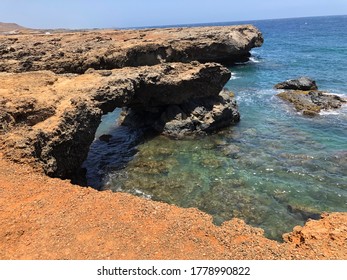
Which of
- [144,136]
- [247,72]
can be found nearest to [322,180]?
[144,136]

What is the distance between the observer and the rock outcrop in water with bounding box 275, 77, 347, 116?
3209cm

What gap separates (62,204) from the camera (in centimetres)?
1120

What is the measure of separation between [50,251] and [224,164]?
46.4 ft

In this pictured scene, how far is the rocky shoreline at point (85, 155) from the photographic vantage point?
945 cm

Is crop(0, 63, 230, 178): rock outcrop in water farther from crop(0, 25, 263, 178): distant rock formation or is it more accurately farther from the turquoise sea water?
the turquoise sea water

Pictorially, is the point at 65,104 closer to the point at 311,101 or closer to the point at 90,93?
the point at 90,93

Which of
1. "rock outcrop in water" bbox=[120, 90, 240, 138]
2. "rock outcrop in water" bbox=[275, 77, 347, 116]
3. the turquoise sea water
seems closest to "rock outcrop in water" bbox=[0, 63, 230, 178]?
Result: "rock outcrop in water" bbox=[120, 90, 240, 138]

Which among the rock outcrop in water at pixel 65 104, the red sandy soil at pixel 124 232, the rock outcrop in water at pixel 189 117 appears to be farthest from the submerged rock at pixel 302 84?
the red sandy soil at pixel 124 232

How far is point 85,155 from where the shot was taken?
63.2ft

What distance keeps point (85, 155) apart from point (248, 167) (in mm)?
10539

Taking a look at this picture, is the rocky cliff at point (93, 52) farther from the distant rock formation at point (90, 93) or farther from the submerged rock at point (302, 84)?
the submerged rock at point (302, 84)

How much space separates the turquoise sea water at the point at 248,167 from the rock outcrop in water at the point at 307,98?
121cm

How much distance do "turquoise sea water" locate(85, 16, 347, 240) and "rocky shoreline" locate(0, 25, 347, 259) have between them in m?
2.55
